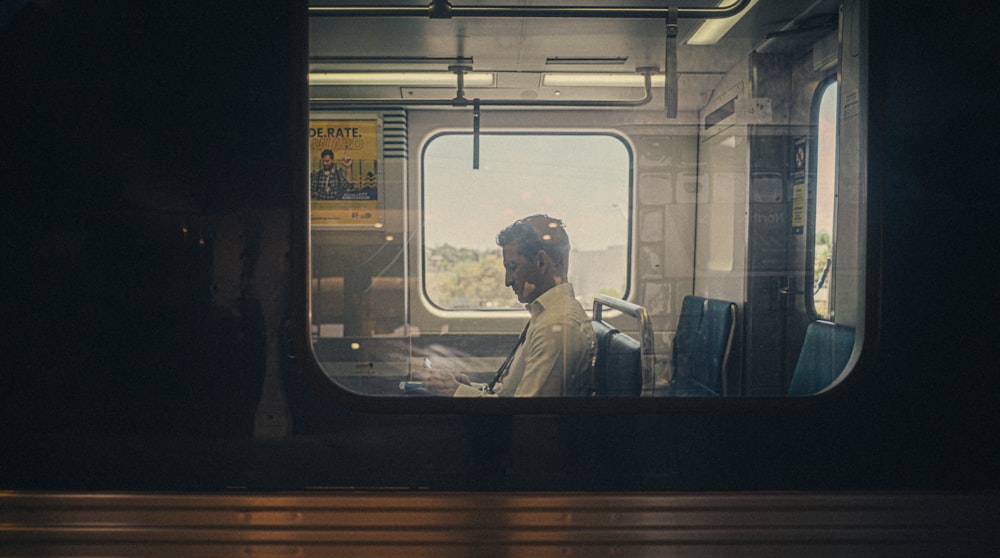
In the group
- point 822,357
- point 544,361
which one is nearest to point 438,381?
point 544,361

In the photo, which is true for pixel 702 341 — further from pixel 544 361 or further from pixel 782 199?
pixel 544 361

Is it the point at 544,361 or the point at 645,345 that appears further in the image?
the point at 645,345

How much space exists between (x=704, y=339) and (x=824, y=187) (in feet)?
3.04

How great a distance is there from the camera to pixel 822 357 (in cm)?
204

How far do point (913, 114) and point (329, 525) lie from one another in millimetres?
1567

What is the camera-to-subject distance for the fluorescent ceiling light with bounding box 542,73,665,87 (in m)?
3.55

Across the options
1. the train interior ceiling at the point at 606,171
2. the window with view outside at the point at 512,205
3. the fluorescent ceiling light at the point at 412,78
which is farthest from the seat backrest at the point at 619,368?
the fluorescent ceiling light at the point at 412,78

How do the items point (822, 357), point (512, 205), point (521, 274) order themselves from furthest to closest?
point (512, 205) → point (521, 274) → point (822, 357)

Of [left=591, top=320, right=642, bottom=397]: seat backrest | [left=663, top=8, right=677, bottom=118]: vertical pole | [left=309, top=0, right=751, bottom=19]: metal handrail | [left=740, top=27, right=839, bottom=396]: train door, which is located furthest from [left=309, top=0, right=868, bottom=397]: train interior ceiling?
[left=309, top=0, right=751, bottom=19]: metal handrail

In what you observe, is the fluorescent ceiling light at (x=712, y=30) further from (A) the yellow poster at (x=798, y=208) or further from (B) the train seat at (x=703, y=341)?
(B) the train seat at (x=703, y=341)

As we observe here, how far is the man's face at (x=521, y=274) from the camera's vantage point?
8.71ft

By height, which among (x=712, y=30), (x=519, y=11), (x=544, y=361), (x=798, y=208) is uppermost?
(x=712, y=30)

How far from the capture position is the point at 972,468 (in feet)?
4.76

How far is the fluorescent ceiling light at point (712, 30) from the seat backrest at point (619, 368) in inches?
64.2
